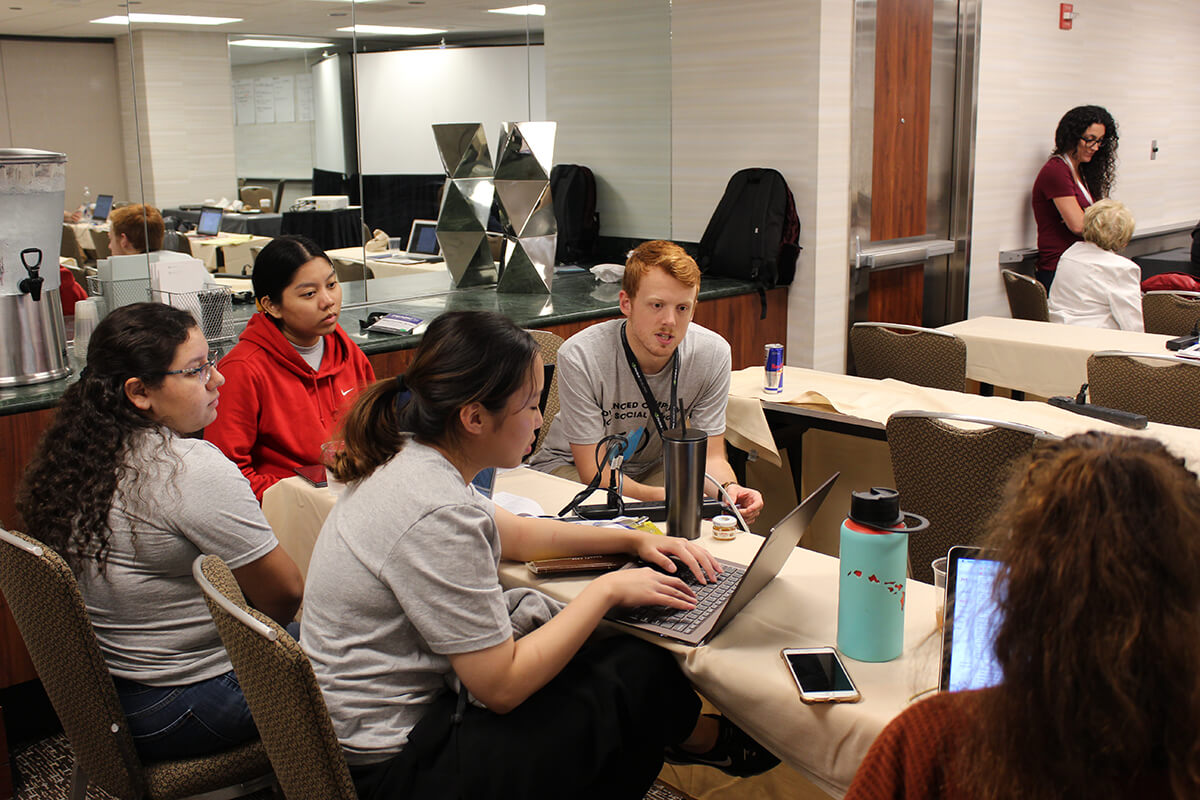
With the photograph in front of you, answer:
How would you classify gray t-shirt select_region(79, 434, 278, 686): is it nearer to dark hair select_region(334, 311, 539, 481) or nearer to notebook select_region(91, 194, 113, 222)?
dark hair select_region(334, 311, 539, 481)

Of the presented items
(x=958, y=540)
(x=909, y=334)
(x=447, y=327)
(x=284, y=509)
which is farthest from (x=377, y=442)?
(x=909, y=334)

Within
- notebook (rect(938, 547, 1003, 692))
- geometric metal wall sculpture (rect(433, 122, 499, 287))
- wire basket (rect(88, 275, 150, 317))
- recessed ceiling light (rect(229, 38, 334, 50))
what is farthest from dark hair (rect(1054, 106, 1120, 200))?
notebook (rect(938, 547, 1003, 692))

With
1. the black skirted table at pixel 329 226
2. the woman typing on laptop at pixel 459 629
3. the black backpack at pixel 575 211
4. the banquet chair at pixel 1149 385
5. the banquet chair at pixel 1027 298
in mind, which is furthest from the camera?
the black backpack at pixel 575 211

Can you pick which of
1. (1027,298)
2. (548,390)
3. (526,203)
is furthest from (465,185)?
(1027,298)

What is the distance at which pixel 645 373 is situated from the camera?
2.65 metres

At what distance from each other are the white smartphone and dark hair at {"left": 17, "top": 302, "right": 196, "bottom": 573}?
1121mm

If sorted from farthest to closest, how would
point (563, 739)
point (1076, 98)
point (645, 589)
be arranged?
point (1076, 98) < point (645, 589) < point (563, 739)

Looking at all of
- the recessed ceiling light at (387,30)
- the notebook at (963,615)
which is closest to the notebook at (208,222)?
the recessed ceiling light at (387,30)

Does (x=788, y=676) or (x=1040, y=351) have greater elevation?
(x=1040, y=351)

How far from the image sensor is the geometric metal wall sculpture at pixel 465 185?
4523 mm

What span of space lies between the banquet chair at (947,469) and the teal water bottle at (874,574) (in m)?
0.85

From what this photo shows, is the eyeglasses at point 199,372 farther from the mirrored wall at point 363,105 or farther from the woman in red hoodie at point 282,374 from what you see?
the mirrored wall at point 363,105

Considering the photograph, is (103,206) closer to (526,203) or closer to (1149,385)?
(526,203)

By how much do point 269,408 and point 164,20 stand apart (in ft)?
6.12
